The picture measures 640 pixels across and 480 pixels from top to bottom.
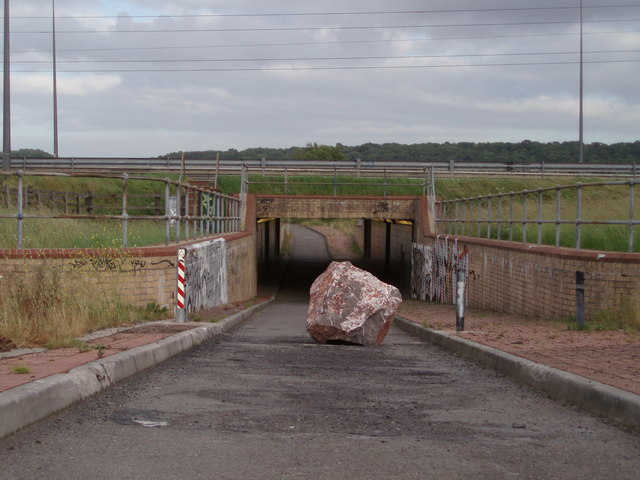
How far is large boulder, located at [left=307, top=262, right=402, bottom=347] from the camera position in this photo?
1276 centimetres

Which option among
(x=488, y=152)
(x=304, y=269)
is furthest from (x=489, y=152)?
(x=304, y=269)

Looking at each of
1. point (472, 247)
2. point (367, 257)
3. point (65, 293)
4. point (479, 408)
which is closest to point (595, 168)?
point (367, 257)

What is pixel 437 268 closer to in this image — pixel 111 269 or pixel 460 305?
pixel 460 305

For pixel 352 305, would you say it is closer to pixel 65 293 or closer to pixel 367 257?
pixel 65 293

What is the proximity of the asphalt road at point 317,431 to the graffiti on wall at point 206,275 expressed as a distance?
7.09 meters

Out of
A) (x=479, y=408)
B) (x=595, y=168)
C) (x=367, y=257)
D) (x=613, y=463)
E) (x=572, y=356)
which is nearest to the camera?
(x=613, y=463)

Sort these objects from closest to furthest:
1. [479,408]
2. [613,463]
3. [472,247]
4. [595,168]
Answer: [613,463] → [479,408] → [472,247] → [595,168]

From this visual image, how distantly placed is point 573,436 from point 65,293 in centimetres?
886

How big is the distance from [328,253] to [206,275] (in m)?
43.7

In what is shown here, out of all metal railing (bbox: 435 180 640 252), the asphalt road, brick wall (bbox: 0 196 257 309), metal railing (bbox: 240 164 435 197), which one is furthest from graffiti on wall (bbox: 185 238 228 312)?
metal railing (bbox: 240 164 435 197)

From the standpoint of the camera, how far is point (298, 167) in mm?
47750

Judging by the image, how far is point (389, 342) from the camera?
13852mm

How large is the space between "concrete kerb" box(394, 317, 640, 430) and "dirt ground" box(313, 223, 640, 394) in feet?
0.59

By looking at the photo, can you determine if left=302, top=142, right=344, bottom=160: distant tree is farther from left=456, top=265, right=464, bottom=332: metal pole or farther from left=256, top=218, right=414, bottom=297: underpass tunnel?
left=456, top=265, right=464, bottom=332: metal pole
